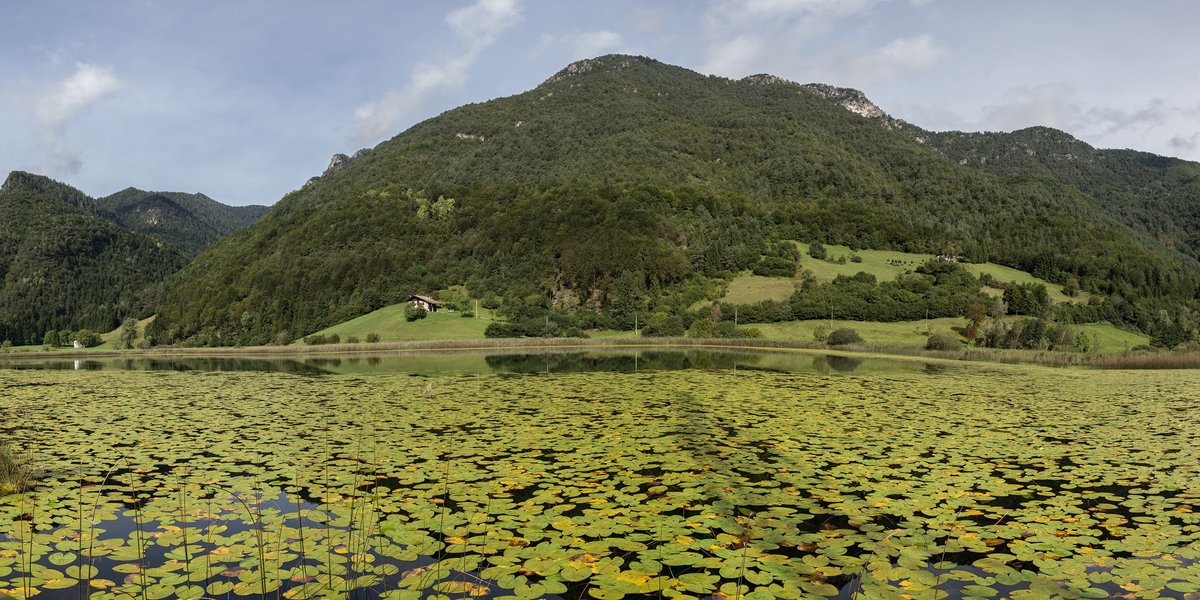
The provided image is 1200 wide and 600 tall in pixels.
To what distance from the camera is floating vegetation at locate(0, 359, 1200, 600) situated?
7.68 meters

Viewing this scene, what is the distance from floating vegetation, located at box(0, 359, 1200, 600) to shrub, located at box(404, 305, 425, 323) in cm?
9870

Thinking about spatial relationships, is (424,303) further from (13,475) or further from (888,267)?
(13,475)

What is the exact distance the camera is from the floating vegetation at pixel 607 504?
7684 millimetres

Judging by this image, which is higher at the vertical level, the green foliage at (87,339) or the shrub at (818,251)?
the shrub at (818,251)

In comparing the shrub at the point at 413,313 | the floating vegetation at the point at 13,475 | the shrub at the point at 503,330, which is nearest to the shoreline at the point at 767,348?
the shrub at the point at 503,330

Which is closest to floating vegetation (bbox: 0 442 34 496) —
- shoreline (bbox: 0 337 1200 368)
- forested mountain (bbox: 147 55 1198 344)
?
shoreline (bbox: 0 337 1200 368)

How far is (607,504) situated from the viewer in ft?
34.8

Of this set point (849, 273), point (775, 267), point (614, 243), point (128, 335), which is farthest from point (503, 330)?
point (128, 335)

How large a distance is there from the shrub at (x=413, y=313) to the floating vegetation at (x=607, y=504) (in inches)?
3886

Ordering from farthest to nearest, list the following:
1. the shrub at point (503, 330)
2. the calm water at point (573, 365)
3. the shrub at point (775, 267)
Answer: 1. the shrub at point (775, 267)
2. the shrub at point (503, 330)
3. the calm water at point (573, 365)

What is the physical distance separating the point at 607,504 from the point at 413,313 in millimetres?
115538

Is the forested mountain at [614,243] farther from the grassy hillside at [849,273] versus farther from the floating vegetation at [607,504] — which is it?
the floating vegetation at [607,504]

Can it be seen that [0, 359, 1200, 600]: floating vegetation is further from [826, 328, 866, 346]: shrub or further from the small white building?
the small white building

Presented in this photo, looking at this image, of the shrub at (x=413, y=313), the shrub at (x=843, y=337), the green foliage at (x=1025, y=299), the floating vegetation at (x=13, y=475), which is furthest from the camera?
the shrub at (x=413, y=313)
